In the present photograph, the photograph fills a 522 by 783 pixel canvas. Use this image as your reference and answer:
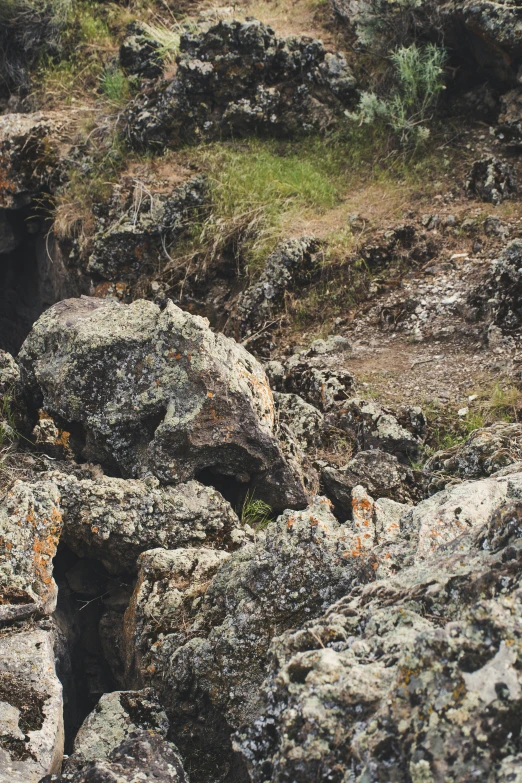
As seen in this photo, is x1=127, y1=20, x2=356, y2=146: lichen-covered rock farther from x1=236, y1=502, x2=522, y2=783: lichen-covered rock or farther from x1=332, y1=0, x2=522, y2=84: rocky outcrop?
x1=236, y1=502, x2=522, y2=783: lichen-covered rock

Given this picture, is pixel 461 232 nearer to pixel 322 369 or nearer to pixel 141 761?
pixel 322 369

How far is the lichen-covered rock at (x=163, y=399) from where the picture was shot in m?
4.81

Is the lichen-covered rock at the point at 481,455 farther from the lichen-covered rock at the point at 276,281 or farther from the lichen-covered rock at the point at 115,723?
the lichen-covered rock at the point at 276,281

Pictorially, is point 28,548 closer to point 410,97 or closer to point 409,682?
point 409,682

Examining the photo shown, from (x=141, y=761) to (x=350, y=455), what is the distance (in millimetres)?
2987

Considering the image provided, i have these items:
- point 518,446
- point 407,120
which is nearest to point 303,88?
point 407,120

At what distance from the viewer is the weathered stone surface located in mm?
3289

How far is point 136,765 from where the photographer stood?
312cm

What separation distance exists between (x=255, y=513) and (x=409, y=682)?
262 cm

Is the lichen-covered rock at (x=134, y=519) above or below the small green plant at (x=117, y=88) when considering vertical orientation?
below

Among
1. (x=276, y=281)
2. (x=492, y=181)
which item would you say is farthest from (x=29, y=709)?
(x=492, y=181)

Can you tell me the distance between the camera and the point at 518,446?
4938 millimetres

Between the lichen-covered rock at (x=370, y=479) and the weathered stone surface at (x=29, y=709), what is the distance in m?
2.14

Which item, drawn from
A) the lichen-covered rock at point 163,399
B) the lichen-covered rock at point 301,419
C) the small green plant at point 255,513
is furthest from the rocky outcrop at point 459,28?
the small green plant at point 255,513
